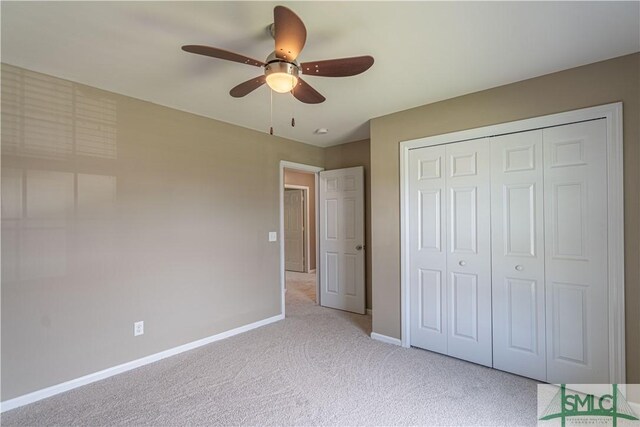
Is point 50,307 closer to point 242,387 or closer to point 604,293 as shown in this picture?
point 242,387

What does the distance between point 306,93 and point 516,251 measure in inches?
81.7

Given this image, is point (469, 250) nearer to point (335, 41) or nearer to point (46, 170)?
point (335, 41)

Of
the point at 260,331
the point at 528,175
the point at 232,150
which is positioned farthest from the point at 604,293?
the point at 232,150

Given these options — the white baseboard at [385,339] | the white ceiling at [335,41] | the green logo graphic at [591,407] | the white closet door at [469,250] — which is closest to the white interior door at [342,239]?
the white baseboard at [385,339]

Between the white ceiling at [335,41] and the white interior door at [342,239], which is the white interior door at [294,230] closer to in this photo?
the white interior door at [342,239]

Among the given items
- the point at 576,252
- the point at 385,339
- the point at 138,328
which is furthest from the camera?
the point at 385,339

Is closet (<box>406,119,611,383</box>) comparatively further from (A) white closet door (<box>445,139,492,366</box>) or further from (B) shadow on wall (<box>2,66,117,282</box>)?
(B) shadow on wall (<box>2,66,117,282</box>)

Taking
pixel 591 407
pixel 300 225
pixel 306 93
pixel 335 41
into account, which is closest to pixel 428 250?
pixel 591 407

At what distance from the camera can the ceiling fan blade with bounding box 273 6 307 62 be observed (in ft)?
4.42

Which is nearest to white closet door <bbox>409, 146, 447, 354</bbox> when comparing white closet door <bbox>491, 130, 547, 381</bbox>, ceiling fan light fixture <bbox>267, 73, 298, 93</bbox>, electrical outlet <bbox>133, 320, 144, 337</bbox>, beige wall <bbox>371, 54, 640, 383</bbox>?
beige wall <bbox>371, 54, 640, 383</bbox>

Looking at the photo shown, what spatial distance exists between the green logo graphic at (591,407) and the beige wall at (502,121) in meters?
0.17

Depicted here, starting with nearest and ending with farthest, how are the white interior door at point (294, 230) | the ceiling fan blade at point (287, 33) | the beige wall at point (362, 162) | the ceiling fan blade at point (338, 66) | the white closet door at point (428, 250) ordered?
the ceiling fan blade at point (287, 33), the ceiling fan blade at point (338, 66), the white closet door at point (428, 250), the beige wall at point (362, 162), the white interior door at point (294, 230)

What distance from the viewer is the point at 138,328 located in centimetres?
277

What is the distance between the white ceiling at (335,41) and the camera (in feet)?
5.34
